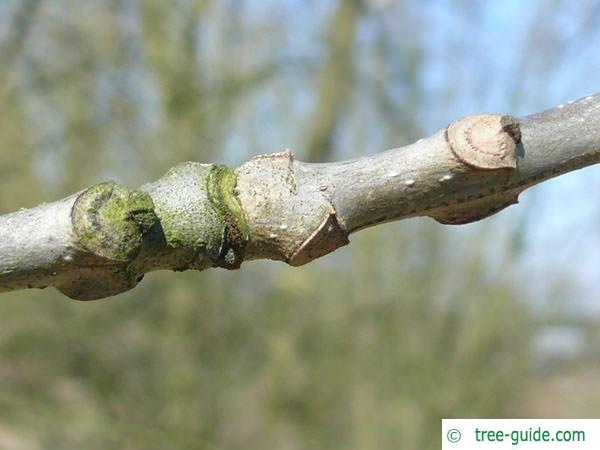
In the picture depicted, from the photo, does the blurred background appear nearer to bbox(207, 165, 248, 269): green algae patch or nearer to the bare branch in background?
the bare branch in background

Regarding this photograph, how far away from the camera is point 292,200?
1.79 ft

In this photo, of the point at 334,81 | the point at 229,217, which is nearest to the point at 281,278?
the point at 334,81

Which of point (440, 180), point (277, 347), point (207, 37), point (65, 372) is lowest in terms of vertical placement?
point (440, 180)

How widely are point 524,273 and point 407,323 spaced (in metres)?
0.61

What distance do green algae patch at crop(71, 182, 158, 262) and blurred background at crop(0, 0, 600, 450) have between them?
2.87 m

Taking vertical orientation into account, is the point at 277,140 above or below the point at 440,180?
above

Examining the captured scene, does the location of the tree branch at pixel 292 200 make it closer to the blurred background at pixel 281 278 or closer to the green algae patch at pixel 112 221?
the green algae patch at pixel 112 221

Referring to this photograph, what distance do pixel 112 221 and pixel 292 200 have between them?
0.12m

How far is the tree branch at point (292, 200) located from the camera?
0.51 meters

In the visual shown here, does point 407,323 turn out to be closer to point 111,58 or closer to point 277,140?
point 277,140

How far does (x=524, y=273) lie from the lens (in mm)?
3918

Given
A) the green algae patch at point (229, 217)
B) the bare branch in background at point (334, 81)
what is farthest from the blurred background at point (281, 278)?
the green algae patch at point (229, 217)

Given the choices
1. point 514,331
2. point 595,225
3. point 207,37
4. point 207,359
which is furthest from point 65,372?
point 595,225

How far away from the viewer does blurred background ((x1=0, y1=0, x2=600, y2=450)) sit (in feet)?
11.0
